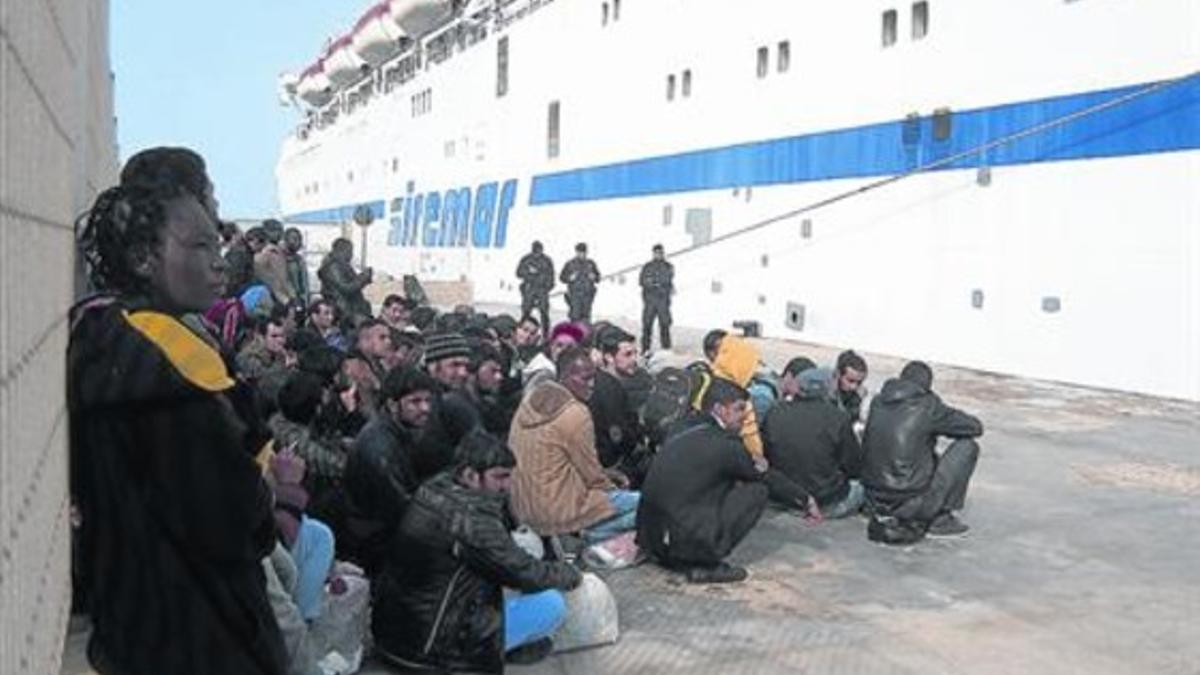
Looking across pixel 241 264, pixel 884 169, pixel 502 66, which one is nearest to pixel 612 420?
pixel 241 264

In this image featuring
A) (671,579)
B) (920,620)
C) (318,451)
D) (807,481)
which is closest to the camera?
(318,451)

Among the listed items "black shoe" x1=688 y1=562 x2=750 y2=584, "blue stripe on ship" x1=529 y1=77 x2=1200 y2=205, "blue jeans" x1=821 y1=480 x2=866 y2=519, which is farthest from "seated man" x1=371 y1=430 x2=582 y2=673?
"blue stripe on ship" x1=529 y1=77 x2=1200 y2=205

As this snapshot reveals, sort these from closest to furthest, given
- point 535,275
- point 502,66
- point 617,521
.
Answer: point 617,521
point 535,275
point 502,66

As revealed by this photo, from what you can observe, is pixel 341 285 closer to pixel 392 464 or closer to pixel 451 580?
pixel 392 464

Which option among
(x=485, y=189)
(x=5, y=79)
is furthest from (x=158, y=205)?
(x=485, y=189)

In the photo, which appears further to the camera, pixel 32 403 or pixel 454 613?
pixel 454 613

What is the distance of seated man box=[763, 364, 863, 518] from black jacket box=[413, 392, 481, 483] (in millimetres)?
2628

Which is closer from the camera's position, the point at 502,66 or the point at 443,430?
the point at 443,430

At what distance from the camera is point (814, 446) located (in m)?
6.98

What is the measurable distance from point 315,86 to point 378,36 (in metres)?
17.5

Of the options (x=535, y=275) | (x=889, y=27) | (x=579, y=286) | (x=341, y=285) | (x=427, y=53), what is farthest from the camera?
(x=427, y=53)

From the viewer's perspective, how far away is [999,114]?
14039 millimetres

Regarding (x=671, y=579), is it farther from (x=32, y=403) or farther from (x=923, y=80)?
(x=923, y=80)

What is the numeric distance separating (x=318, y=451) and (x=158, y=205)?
2987 millimetres
